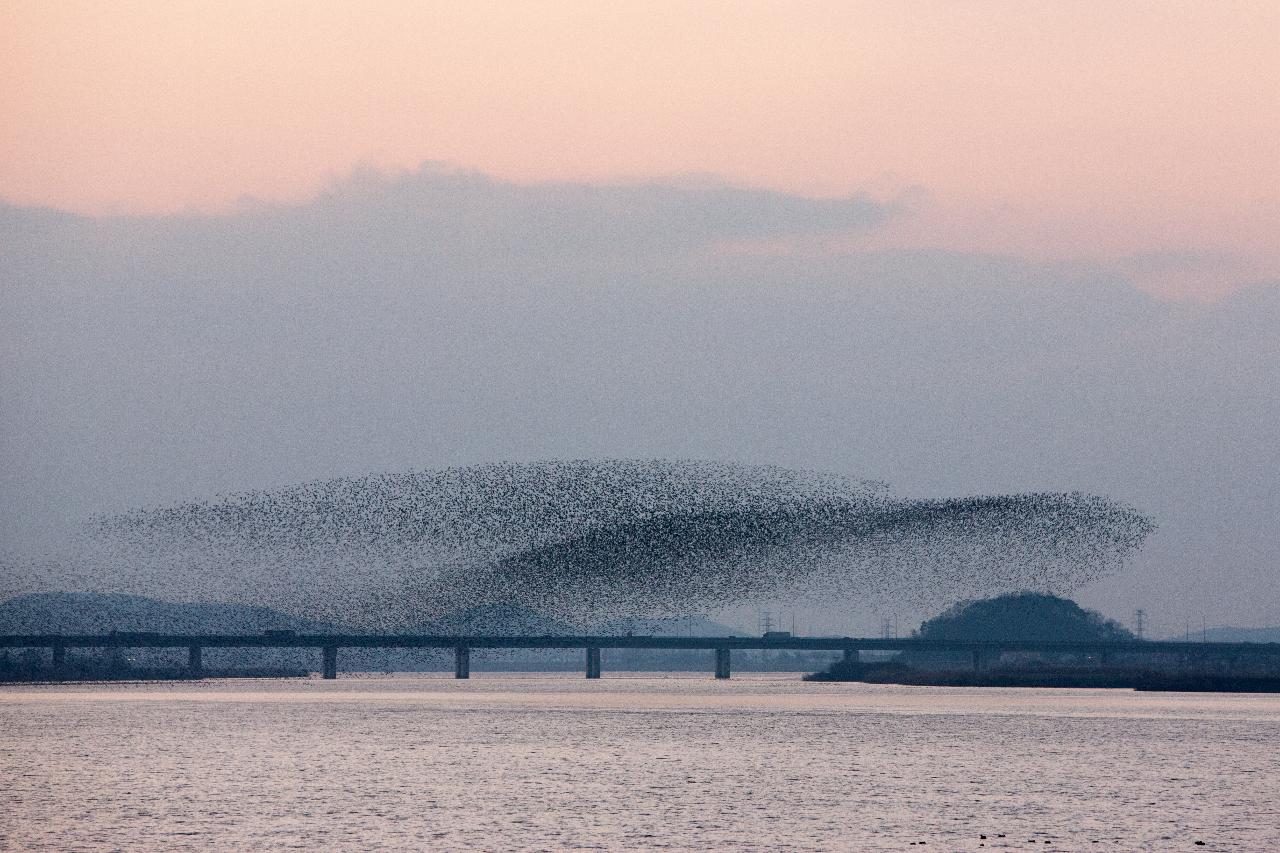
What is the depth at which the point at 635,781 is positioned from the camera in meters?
76.8

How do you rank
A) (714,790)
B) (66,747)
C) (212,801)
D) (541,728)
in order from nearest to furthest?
(212,801) < (714,790) < (66,747) < (541,728)

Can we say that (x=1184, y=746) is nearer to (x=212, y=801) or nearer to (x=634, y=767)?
(x=634, y=767)

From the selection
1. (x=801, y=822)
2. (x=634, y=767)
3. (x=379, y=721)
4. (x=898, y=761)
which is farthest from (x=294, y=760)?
(x=379, y=721)

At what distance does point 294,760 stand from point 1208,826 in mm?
44406

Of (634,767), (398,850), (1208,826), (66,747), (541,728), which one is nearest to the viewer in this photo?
(398,850)

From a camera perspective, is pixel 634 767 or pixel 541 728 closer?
pixel 634 767

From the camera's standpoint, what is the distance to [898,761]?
8994cm

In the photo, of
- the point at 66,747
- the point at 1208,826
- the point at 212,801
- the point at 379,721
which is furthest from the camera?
the point at 379,721

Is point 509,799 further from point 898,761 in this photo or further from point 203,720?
point 203,720

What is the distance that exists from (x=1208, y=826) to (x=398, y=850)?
2593 cm

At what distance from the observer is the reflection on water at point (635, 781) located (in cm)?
5691

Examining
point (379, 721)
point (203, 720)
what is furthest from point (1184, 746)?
point (203, 720)

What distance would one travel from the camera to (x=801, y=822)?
61375 millimetres

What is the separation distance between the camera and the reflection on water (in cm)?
5691
